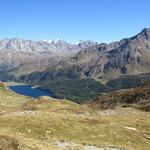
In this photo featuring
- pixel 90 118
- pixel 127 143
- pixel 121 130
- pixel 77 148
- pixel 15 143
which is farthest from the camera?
pixel 90 118

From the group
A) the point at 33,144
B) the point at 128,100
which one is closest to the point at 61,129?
the point at 33,144

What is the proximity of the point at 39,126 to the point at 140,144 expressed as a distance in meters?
10.1

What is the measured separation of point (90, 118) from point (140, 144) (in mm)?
9608

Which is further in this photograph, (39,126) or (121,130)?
(121,130)

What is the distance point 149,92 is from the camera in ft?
331

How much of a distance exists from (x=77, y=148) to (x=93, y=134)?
7038 millimetres

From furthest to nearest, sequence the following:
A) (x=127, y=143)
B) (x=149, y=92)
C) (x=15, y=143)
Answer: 1. (x=149, y=92)
2. (x=127, y=143)
3. (x=15, y=143)

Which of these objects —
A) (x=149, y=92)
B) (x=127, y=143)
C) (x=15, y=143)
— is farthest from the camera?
(x=149, y=92)

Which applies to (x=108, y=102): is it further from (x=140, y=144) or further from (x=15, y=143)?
(x=15, y=143)

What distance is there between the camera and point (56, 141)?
33688mm

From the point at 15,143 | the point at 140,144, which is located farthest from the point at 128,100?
the point at 15,143

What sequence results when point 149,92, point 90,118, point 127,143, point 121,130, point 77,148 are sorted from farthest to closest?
1. point 149,92
2. point 90,118
3. point 121,130
4. point 127,143
5. point 77,148

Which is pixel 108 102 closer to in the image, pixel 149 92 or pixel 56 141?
pixel 149 92

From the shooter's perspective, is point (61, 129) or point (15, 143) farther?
point (61, 129)
